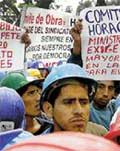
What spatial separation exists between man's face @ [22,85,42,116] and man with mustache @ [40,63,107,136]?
4.63 ft

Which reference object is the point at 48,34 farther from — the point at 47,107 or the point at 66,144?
the point at 66,144

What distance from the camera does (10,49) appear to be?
6.55m

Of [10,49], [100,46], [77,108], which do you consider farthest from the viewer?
[10,49]

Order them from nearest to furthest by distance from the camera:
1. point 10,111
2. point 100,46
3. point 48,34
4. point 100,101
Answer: point 10,111
point 100,101
point 100,46
point 48,34

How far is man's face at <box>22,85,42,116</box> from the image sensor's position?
4715mm

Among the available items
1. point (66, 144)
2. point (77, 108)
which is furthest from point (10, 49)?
point (66, 144)

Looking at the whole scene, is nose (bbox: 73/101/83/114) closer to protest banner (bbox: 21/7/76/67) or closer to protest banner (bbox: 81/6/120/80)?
protest banner (bbox: 81/6/120/80)

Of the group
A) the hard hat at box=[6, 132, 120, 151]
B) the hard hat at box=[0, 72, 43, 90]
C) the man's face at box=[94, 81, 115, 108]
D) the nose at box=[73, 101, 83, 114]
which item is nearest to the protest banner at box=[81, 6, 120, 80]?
the man's face at box=[94, 81, 115, 108]

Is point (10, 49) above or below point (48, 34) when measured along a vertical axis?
below

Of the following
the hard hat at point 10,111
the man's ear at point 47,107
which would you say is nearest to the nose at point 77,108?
the man's ear at point 47,107

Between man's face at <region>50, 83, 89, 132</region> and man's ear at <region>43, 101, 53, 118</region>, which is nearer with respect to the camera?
man's face at <region>50, 83, 89, 132</region>

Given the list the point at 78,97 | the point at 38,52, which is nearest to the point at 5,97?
the point at 78,97

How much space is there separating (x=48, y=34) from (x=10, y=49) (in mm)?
1042

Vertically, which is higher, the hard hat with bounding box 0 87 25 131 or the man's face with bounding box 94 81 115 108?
the hard hat with bounding box 0 87 25 131
